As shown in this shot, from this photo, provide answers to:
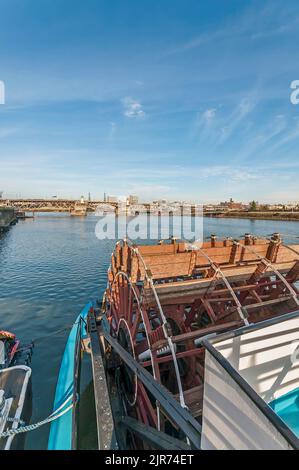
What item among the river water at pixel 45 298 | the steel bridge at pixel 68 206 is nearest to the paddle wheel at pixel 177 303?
the river water at pixel 45 298

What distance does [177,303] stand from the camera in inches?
248

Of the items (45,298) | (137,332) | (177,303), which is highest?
(177,303)

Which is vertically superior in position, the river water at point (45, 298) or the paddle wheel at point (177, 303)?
the paddle wheel at point (177, 303)

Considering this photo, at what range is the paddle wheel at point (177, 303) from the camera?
4.90 m

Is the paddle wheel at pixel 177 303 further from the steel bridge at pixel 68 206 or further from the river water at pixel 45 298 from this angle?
the steel bridge at pixel 68 206

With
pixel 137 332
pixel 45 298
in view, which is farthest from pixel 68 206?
pixel 137 332

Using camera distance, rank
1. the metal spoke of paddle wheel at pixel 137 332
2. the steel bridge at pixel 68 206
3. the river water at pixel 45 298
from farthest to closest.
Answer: the steel bridge at pixel 68 206
the river water at pixel 45 298
the metal spoke of paddle wheel at pixel 137 332

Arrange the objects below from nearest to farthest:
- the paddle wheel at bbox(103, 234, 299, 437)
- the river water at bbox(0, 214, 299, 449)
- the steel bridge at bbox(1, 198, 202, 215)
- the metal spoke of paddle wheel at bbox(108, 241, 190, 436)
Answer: the metal spoke of paddle wheel at bbox(108, 241, 190, 436) < the paddle wheel at bbox(103, 234, 299, 437) < the river water at bbox(0, 214, 299, 449) < the steel bridge at bbox(1, 198, 202, 215)

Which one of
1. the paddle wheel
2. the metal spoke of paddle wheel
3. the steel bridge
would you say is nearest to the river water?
the paddle wheel

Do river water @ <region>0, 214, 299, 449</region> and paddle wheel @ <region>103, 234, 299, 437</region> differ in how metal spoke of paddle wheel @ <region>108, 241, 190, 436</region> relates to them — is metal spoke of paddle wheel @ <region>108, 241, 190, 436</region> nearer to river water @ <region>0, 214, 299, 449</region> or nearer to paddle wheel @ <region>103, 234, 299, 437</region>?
paddle wheel @ <region>103, 234, 299, 437</region>

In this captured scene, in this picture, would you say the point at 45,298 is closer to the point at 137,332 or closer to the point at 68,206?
the point at 137,332

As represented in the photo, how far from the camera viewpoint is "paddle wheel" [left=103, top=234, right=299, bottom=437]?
4.90 m

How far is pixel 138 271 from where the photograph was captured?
600cm
